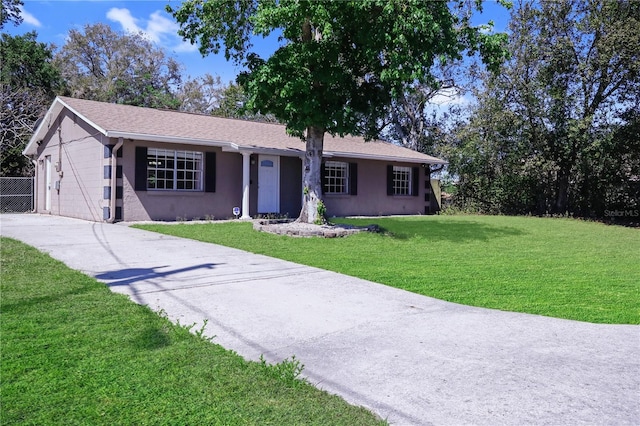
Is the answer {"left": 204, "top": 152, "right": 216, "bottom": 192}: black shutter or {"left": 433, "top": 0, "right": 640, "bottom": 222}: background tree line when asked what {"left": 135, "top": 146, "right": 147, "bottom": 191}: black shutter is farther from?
{"left": 433, "top": 0, "right": 640, "bottom": 222}: background tree line

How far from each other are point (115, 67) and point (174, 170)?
2502 cm

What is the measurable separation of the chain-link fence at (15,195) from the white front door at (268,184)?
404 inches

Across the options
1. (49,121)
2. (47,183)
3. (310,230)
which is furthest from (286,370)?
(47,183)

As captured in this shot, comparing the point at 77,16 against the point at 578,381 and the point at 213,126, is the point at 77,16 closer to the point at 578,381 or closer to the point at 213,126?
the point at 213,126

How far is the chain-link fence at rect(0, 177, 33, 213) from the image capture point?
19.4m

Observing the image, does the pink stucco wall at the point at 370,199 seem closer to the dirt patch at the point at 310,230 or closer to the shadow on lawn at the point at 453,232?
the shadow on lawn at the point at 453,232

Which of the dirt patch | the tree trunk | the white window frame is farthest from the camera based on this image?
the white window frame

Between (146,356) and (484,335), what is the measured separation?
2.77 meters

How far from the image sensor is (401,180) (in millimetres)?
21516

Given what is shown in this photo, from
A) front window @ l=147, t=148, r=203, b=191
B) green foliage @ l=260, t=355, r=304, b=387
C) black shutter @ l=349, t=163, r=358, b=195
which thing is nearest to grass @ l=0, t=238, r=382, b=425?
green foliage @ l=260, t=355, r=304, b=387

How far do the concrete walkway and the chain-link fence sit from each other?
50.0 feet

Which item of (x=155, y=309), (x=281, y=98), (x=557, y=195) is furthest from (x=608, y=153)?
(x=155, y=309)

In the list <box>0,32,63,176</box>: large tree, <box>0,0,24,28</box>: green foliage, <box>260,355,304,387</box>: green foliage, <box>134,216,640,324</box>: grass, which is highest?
<box>0,0,24,28</box>: green foliage
